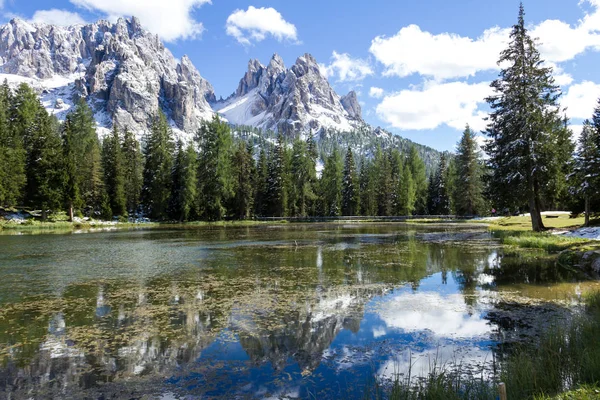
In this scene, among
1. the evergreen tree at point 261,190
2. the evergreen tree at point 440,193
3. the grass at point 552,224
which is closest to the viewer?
the grass at point 552,224

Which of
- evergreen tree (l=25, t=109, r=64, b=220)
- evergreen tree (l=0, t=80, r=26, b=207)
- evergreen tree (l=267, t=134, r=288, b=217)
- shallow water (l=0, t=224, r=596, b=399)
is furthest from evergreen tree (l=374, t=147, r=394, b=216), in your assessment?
shallow water (l=0, t=224, r=596, b=399)

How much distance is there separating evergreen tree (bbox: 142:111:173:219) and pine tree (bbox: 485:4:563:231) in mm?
57131

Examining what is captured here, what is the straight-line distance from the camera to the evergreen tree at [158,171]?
71250mm

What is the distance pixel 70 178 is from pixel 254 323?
58792mm

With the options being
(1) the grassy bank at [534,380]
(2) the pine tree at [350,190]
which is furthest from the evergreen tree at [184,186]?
(1) the grassy bank at [534,380]

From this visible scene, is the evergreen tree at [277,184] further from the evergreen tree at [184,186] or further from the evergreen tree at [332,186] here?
the evergreen tree at [184,186]

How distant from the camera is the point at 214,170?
6944cm

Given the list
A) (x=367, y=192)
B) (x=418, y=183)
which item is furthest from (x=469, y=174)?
(x=367, y=192)

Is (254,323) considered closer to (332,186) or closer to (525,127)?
(525,127)

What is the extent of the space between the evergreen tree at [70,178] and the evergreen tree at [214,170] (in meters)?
19.7

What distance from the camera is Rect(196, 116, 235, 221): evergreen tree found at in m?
68.9

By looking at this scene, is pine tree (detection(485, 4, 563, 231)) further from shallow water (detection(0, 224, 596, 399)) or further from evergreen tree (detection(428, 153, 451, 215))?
evergreen tree (detection(428, 153, 451, 215))

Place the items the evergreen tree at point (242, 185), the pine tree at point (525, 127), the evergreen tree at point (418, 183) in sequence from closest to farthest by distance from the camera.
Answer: the pine tree at point (525, 127) → the evergreen tree at point (242, 185) → the evergreen tree at point (418, 183)

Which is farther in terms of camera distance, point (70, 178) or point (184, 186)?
point (184, 186)
